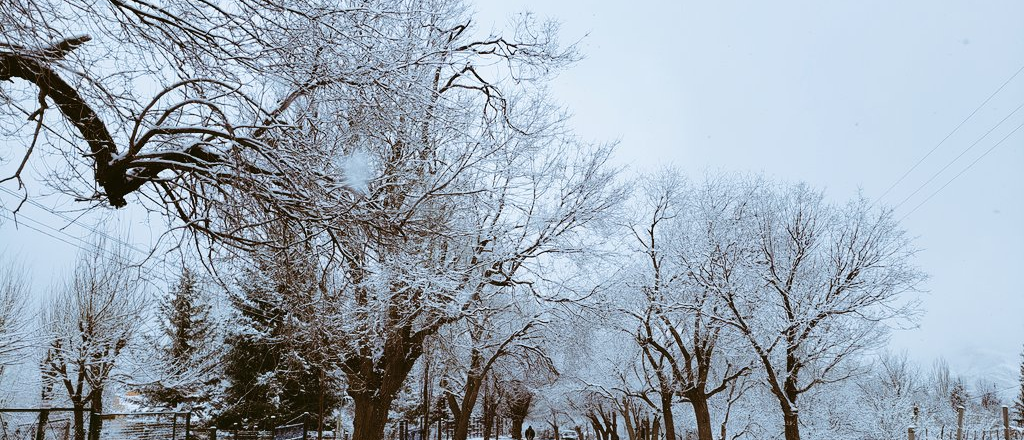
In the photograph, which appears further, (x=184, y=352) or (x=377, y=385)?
(x=184, y=352)

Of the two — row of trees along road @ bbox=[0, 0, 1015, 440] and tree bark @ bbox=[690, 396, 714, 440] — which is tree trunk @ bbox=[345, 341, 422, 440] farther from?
tree bark @ bbox=[690, 396, 714, 440]

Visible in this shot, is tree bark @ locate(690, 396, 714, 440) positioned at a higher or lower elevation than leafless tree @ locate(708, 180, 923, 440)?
lower

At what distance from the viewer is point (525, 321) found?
18.1 meters

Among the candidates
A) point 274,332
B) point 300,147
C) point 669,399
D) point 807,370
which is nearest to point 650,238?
point 669,399

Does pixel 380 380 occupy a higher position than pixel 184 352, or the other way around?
pixel 184 352

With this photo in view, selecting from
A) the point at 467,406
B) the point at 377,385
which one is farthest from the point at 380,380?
the point at 467,406

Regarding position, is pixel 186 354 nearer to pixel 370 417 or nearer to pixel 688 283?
pixel 370 417

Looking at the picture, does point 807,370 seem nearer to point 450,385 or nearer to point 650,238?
point 650,238

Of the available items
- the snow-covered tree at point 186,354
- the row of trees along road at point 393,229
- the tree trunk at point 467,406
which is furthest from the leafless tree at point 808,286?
the snow-covered tree at point 186,354

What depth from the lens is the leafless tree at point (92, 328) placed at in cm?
2105

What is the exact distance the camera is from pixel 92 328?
72.2ft

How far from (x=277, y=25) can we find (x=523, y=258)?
442 inches

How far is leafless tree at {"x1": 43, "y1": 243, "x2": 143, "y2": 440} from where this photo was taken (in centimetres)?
2105

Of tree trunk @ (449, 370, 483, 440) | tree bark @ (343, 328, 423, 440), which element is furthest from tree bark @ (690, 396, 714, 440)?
tree bark @ (343, 328, 423, 440)
